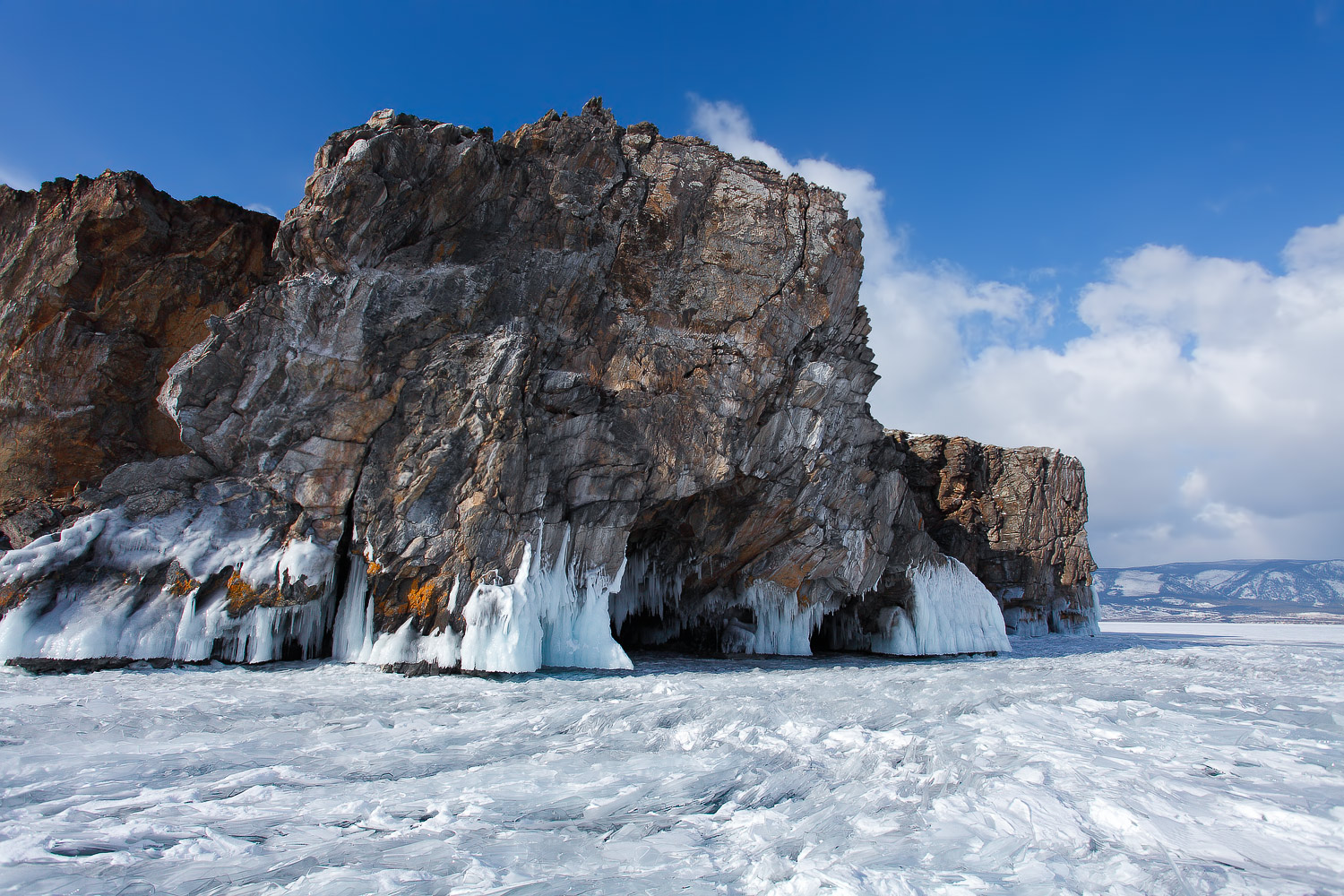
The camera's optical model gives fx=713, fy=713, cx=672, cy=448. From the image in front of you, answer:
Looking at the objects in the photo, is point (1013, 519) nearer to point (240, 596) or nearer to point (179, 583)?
point (240, 596)

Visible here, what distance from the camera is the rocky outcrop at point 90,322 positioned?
62.3 ft

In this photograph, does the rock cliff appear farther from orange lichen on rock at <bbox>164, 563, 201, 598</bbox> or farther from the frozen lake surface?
the frozen lake surface

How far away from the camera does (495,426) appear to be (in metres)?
18.3

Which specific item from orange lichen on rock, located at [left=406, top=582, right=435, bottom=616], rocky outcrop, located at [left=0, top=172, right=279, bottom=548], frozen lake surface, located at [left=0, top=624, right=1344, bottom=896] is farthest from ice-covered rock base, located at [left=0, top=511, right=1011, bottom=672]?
rocky outcrop, located at [left=0, top=172, right=279, bottom=548]

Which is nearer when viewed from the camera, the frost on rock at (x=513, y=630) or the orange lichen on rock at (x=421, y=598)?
the frost on rock at (x=513, y=630)

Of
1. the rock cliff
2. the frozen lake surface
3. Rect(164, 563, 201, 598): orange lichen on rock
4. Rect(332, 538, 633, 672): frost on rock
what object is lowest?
the frozen lake surface

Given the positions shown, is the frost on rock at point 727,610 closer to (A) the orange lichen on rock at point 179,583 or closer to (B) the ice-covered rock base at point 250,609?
(B) the ice-covered rock base at point 250,609

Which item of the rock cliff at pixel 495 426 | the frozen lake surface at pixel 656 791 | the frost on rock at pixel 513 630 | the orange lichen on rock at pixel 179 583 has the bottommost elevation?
the frozen lake surface at pixel 656 791

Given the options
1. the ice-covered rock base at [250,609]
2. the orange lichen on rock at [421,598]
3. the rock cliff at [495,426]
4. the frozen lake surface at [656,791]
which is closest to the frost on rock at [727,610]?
the rock cliff at [495,426]

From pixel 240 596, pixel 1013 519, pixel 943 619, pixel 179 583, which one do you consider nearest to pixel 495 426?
pixel 240 596

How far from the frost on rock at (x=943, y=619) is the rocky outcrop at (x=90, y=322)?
24.8 meters

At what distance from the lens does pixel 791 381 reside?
22547 millimetres

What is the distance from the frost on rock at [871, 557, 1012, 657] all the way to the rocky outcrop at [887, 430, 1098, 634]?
1131 cm

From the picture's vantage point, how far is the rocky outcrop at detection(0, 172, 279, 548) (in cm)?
1900
